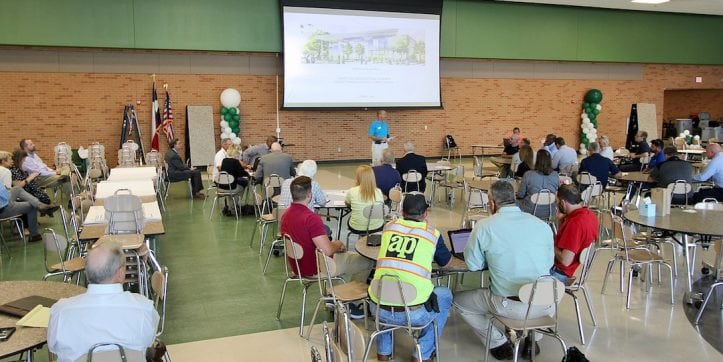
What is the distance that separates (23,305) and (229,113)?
13227 mm

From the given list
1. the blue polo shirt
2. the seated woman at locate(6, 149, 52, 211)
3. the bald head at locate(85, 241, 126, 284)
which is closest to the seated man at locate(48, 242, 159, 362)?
the bald head at locate(85, 241, 126, 284)

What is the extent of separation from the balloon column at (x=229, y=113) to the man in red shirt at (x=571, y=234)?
12.4 meters

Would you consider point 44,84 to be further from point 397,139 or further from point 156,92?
point 397,139

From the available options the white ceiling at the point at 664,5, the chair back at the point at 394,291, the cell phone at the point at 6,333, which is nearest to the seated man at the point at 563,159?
the chair back at the point at 394,291

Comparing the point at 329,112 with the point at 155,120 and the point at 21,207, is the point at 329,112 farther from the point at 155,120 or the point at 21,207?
the point at 21,207

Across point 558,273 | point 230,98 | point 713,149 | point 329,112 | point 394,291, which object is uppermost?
point 230,98

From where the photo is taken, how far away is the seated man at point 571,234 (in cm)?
453

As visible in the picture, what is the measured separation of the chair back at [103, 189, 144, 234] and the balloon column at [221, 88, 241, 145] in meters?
10.4

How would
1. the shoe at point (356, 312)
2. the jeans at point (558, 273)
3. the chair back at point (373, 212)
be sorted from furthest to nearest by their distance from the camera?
the chair back at point (373, 212) → the shoe at point (356, 312) → the jeans at point (558, 273)

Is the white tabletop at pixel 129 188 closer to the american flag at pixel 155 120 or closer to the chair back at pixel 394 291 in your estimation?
the chair back at pixel 394 291

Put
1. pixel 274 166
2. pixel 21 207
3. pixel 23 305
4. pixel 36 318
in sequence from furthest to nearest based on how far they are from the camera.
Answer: pixel 274 166
pixel 21 207
pixel 23 305
pixel 36 318

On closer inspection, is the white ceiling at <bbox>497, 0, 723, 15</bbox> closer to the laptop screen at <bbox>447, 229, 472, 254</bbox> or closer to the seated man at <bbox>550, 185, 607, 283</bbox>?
the seated man at <bbox>550, 185, 607, 283</bbox>

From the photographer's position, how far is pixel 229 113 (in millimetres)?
16094

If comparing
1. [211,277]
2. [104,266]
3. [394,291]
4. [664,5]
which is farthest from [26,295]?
[664,5]
